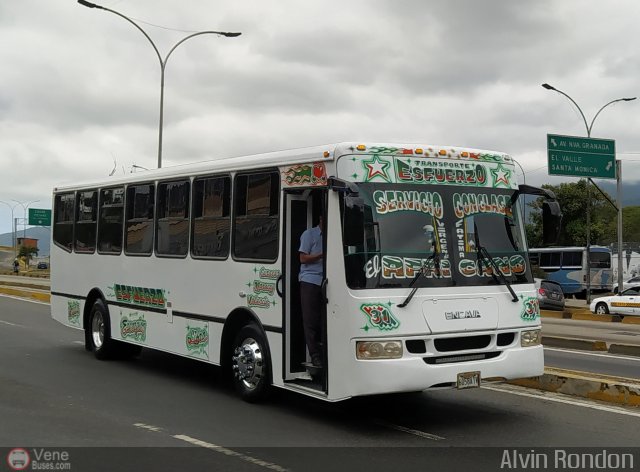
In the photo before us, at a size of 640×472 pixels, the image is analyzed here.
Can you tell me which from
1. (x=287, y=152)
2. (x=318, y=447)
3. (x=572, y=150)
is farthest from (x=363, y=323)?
(x=572, y=150)

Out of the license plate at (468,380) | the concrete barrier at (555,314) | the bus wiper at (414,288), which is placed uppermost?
the bus wiper at (414,288)

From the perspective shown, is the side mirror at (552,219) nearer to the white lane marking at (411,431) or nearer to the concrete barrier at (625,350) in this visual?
the white lane marking at (411,431)

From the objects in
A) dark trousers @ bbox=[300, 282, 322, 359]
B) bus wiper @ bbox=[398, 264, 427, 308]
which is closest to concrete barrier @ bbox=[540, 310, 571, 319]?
dark trousers @ bbox=[300, 282, 322, 359]

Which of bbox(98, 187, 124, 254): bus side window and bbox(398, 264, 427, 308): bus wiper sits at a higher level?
bbox(98, 187, 124, 254): bus side window

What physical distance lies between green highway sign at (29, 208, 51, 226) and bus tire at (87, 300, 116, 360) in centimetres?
7155

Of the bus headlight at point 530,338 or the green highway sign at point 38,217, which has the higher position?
the green highway sign at point 38,217

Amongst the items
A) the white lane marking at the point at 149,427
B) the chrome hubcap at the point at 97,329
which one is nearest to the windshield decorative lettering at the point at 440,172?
the white lane marking at the point at 149,427

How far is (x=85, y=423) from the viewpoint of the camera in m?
7.78

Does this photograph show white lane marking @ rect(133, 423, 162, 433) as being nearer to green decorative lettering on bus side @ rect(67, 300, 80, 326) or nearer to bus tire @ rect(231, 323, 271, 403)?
bus tire @ rect(231, 323, 271, 403)

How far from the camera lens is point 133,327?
1149 cm

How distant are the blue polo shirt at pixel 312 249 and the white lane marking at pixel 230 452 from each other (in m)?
1.90

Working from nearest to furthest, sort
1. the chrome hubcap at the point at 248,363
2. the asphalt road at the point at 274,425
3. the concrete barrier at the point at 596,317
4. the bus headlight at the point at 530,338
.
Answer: the asphalt road at the point at 274,425 → the bus headlight at the point at 530,338 → the chrome hubcap at the point at 248,363 → the concrete barrier at the point at 596,317

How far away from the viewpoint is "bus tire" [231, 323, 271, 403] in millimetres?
8523

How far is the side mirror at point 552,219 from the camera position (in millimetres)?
8164
